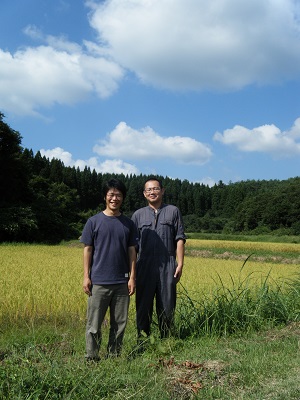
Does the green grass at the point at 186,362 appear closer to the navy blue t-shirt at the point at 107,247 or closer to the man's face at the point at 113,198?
the navy blue t-shirt at the point at 107,247

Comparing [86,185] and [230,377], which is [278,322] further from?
[86,185]

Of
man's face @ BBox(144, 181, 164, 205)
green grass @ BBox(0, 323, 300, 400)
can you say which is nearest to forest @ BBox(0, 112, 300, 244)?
man's face @ BBox(144, 181, 164, 205)

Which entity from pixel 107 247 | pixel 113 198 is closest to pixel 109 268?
pixel 107 247

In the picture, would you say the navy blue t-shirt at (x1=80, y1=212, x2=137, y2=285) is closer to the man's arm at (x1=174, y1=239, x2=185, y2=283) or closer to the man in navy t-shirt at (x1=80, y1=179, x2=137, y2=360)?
the man in navy t-shirt at (x1=80, y1=179, x2=137, y2=360)

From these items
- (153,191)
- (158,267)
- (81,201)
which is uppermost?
(81,201)

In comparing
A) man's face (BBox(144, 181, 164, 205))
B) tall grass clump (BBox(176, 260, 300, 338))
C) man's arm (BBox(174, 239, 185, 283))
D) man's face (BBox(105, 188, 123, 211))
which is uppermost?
man's face (BBox(144, 181, 164, 205))

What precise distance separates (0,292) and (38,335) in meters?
2.41

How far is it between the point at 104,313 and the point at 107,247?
634 millimetres

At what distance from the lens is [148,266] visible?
14.6ft

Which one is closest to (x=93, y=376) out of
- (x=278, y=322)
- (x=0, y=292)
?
(x=278, y=322)

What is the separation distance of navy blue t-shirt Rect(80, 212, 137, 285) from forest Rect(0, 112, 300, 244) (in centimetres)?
202

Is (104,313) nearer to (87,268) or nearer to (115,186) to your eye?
(87,268)

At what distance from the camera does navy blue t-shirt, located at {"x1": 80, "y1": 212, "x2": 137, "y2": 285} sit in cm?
395

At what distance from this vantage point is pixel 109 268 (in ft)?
13.0
